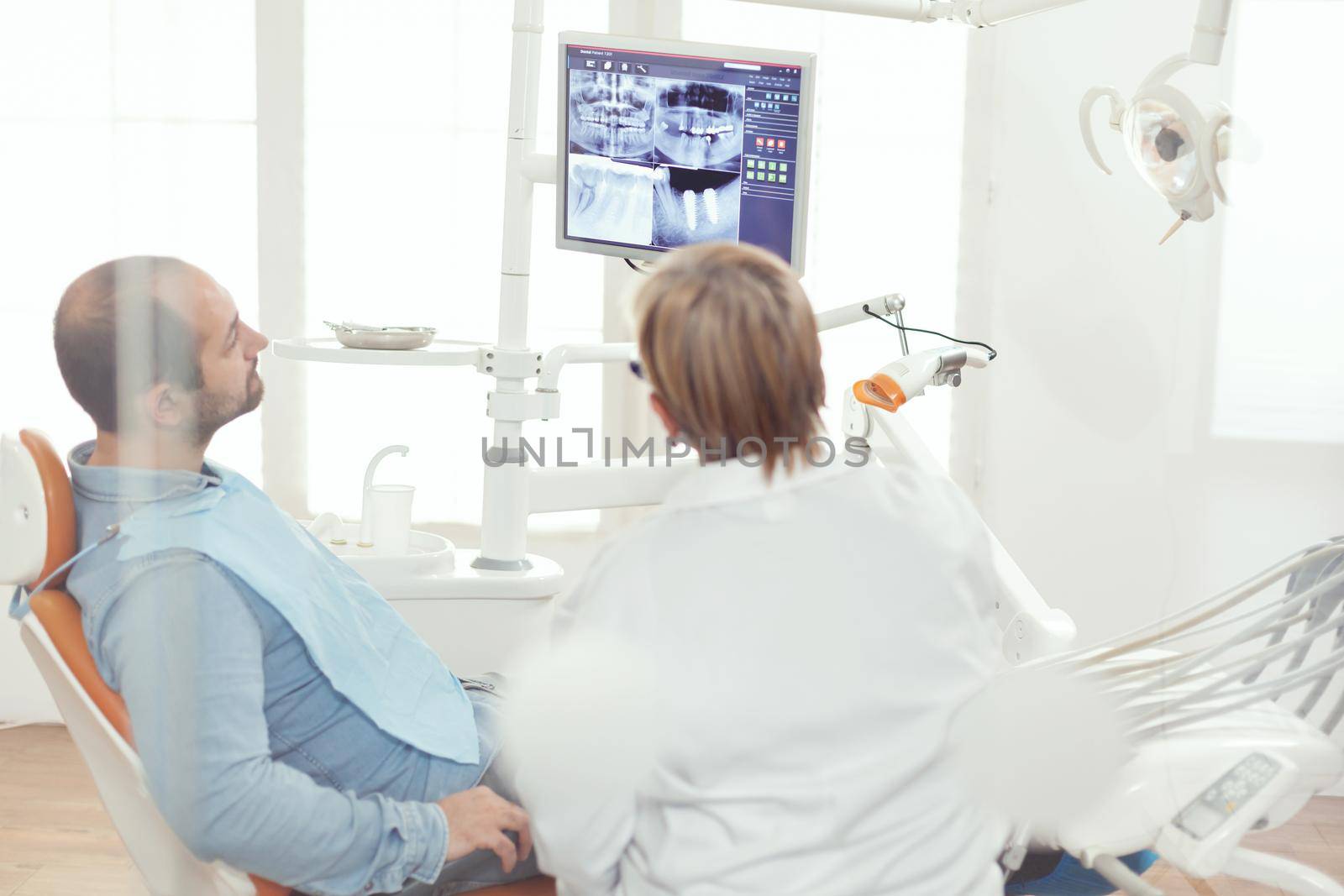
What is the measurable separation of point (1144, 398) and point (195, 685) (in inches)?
34.2

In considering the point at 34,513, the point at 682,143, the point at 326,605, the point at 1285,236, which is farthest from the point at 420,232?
the point at 1285,236

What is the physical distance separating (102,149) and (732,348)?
0.58 meters

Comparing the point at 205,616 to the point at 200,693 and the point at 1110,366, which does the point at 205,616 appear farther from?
the point at 1110,366

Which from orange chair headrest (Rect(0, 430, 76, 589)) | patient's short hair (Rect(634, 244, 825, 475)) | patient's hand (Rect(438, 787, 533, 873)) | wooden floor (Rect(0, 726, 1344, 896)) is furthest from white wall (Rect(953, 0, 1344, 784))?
orange chair headrest (Rect(0, 430, 76, 589))

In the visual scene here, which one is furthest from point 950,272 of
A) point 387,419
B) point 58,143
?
point 58,143

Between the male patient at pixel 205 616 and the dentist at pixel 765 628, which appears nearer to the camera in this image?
the dentist at pixel 765 628

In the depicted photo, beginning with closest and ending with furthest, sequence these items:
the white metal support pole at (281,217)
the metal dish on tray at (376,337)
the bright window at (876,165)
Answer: the white metal support pole at (281,217) → the metal dish on tray at (376,337) → the bright window at (876,165)

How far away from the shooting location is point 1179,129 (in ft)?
3.34

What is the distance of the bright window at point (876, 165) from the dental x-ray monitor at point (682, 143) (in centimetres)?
40

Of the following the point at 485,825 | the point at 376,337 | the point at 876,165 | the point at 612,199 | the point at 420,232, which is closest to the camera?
the point at 485,825

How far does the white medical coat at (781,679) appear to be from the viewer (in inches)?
33.5

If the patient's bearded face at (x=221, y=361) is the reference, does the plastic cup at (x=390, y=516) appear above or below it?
below

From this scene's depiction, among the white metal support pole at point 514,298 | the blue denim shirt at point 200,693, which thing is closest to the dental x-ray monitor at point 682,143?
the white metal support pole at point 514,298

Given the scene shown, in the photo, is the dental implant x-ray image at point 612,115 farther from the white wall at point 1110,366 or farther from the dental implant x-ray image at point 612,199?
the white wall at point 1110,366
